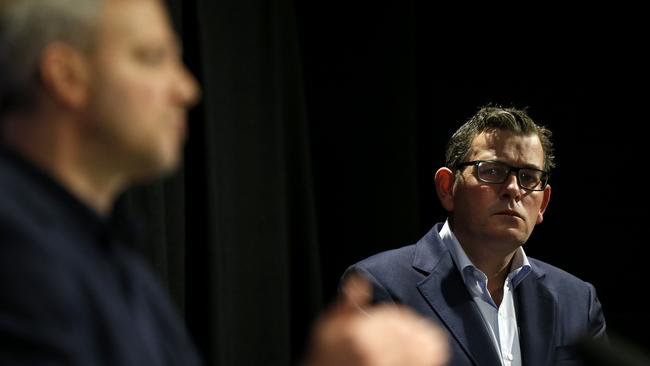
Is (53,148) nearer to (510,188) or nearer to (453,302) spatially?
(453,302)

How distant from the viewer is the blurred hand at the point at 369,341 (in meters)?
0.73

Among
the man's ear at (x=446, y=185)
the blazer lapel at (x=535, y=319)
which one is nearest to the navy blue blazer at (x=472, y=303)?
the blazer lapel at (x=535, y=319)

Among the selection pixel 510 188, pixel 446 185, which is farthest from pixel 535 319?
pixel 446 185

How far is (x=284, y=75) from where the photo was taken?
2439 millimetres

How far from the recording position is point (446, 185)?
227 cm

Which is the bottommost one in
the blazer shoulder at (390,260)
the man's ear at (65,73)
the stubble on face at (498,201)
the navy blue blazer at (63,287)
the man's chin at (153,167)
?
the blazer shoulder at (390,260)

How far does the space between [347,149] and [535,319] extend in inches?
33.0

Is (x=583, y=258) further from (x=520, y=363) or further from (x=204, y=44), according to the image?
(x=204, y=44)

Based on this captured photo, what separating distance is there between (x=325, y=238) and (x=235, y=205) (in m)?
0.58

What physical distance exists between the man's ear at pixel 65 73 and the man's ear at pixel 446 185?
1.58 metres

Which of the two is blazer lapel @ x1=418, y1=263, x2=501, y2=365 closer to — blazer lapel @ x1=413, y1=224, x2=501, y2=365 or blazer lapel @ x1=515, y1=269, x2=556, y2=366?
blazer lapel @ x1=413, y1=224, x2=501, y2=365

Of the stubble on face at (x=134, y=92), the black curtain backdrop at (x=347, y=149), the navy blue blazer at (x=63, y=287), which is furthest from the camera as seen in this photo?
the black curtain backdrop at (x=347, y=149)

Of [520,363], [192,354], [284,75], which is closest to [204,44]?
[284,75]

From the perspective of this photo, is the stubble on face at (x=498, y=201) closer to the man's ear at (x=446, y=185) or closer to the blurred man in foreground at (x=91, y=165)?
the man's ear at (x=446, y=185)
